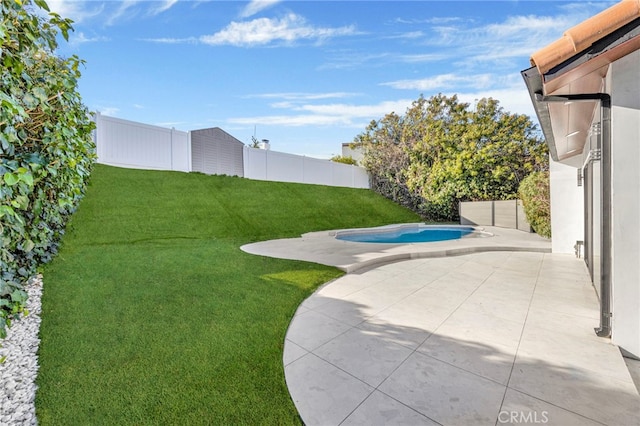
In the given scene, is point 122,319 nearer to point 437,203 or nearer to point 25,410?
point 25,410

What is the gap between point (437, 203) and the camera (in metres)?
19.5

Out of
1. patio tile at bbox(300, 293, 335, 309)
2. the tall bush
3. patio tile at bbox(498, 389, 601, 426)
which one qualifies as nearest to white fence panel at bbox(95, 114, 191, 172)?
the tall bush

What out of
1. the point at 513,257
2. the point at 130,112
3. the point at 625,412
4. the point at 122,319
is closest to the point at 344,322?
the point at 625,412

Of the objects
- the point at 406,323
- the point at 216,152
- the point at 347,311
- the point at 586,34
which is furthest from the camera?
the point at 216,152

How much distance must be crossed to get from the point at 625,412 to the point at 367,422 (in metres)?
1.85

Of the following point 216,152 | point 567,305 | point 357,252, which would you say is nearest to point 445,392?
point 567,305

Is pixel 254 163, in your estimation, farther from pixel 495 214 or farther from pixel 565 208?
pixel 565 208

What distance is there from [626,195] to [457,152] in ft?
56.6

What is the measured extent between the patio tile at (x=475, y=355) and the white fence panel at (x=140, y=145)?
1612cm

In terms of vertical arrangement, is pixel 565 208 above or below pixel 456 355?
above

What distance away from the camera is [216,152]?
700 inches

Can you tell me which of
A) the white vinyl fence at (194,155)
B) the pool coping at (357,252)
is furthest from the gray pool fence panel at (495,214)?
the white vinyl fence at (194,155)

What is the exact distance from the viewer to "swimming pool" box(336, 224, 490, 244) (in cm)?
1295

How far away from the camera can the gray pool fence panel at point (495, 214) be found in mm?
14679
